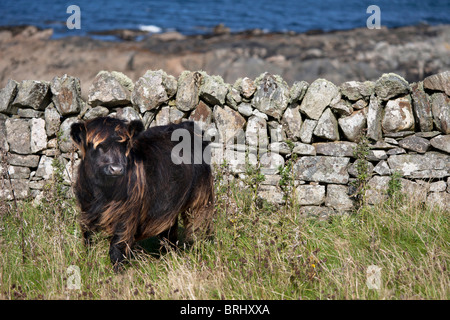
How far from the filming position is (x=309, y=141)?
6.07m

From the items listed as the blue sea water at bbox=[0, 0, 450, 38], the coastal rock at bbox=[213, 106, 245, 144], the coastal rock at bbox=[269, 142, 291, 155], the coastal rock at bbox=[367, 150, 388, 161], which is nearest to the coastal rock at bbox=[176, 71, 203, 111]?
the coastal rock at bbox=[213, 106, 245, 144]

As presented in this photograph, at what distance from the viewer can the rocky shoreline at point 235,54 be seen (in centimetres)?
1338

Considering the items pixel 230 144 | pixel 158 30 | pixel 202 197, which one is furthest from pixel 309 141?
pixel 158 30

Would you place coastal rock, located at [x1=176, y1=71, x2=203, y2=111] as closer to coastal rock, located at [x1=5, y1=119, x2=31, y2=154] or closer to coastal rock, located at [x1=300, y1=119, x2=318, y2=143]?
coastal rock, located at [x1=300, y1=119, x2=318, y2=143]

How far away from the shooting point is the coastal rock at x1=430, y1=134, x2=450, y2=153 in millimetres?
5820

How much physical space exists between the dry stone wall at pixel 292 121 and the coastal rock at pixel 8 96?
0.05ft

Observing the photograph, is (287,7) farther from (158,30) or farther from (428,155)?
(428,155)

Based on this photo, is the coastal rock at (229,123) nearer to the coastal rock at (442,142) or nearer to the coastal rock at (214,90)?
the coastal rock at (214,90)

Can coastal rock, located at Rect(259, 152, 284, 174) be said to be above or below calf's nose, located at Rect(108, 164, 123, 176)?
below

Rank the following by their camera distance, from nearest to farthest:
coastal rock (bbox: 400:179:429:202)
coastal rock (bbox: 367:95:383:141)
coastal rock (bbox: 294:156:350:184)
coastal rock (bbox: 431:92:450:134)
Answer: coastal rock (bbox: 400:179:429:202), coastal rock (bbox: 431:92:450:134), coastal rock (bbox: 367:95:383:141), coastal rock (bbox: 294:156:350:184)

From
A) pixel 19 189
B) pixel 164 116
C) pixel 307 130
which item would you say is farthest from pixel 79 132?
pixel 307 130

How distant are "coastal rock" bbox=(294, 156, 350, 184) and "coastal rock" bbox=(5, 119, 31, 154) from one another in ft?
12.2

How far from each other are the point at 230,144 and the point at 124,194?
2.33m

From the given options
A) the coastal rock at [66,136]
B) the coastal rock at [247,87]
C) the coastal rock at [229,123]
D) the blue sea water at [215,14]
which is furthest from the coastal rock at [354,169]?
the blue sea water at [215,14]
